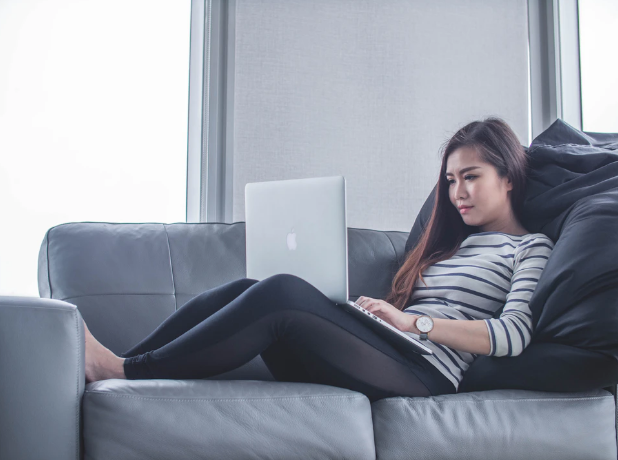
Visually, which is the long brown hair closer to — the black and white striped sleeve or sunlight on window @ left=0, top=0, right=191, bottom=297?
the black and white striped sleeve

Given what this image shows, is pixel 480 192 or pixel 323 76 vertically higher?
pixel 323 76

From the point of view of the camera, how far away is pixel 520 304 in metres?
1.49

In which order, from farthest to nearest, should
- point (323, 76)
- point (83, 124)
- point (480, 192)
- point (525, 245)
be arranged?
point (323, 76) < point (83, 124) < point (480, 192) < point (525, 245)

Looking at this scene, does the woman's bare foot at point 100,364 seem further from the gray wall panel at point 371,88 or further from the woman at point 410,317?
the gray wall panel at point 371,88

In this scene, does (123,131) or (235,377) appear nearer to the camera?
(235,377)

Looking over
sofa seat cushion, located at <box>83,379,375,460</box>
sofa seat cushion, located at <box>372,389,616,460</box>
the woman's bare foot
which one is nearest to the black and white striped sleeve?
sofa seat cushion, located at <box>372,389,616,460</box>

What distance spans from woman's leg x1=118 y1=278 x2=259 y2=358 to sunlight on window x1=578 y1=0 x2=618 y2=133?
7.22 ft

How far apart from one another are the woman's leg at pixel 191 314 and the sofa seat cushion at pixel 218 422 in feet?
0.79

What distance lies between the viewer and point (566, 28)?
3014 millimetres

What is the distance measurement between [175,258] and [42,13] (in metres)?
1.37

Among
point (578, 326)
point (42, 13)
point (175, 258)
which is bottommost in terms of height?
point (578, 326)

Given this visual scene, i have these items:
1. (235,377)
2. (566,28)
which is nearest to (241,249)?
(235,377)

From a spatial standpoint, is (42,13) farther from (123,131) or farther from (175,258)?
(175,258)

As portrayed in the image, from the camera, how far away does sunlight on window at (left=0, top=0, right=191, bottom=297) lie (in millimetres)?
2480
